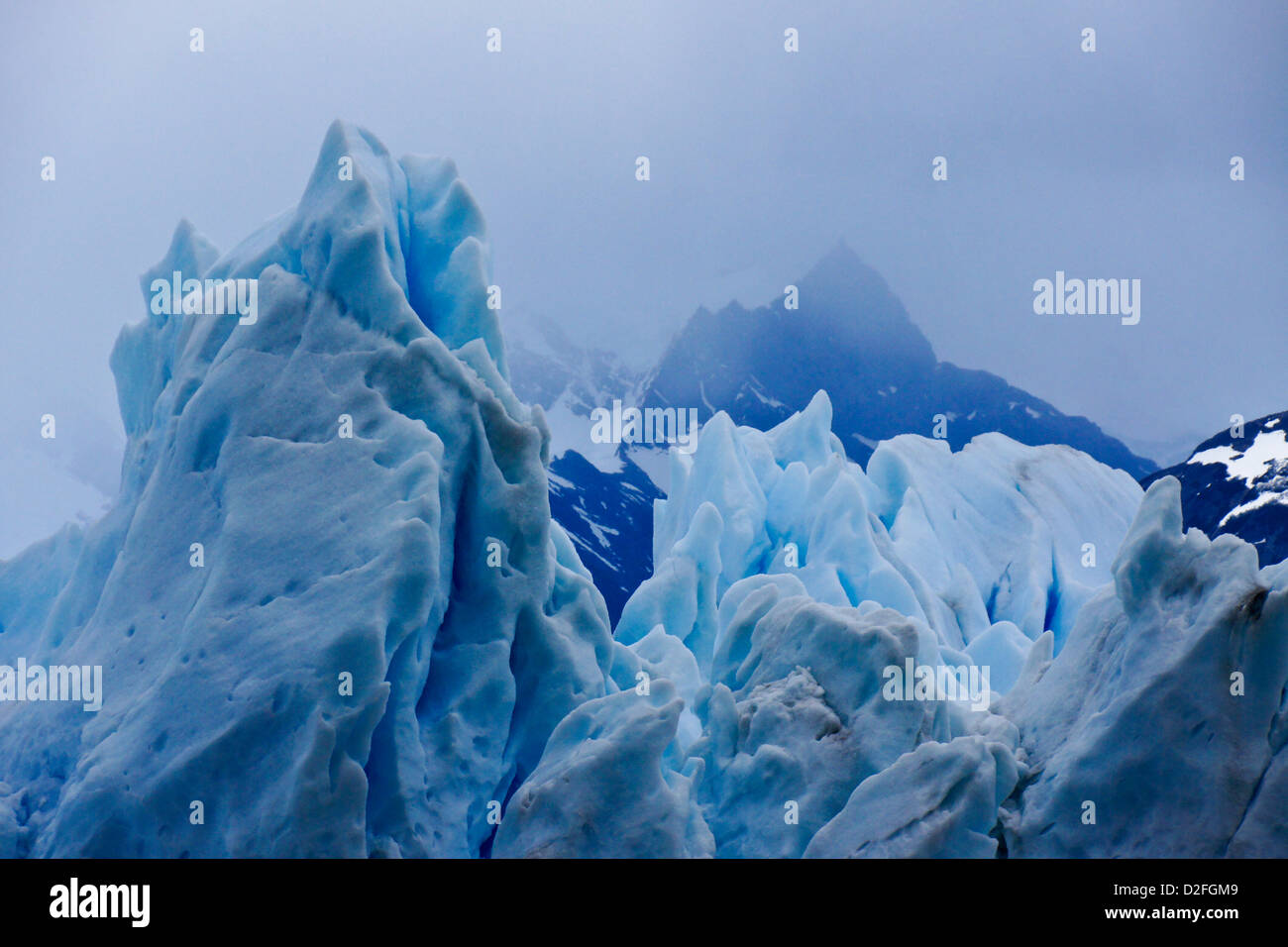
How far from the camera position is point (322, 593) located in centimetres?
859

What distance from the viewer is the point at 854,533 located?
718 inches

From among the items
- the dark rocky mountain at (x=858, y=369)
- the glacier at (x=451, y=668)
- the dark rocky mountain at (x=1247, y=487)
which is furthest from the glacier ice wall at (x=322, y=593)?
the dark rocky mountain at (x=858, y=369)

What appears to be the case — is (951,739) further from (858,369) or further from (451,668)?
(858,369)

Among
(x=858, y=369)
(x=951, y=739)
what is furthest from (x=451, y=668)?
(x=858, y=369)

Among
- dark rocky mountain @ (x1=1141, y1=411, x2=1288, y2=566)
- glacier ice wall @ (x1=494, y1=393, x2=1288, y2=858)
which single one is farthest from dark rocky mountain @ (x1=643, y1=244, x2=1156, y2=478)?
glacier ice wall @ (x1=494, y1=393, x2=1288, y2=858)

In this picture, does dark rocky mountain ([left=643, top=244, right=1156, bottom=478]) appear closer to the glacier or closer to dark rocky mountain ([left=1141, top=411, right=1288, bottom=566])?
dark rocky mountain ([left=1141, top=411, right=1288, bottom=566])

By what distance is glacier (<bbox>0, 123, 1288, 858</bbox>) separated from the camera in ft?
27.3

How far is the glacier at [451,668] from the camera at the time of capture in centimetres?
831
